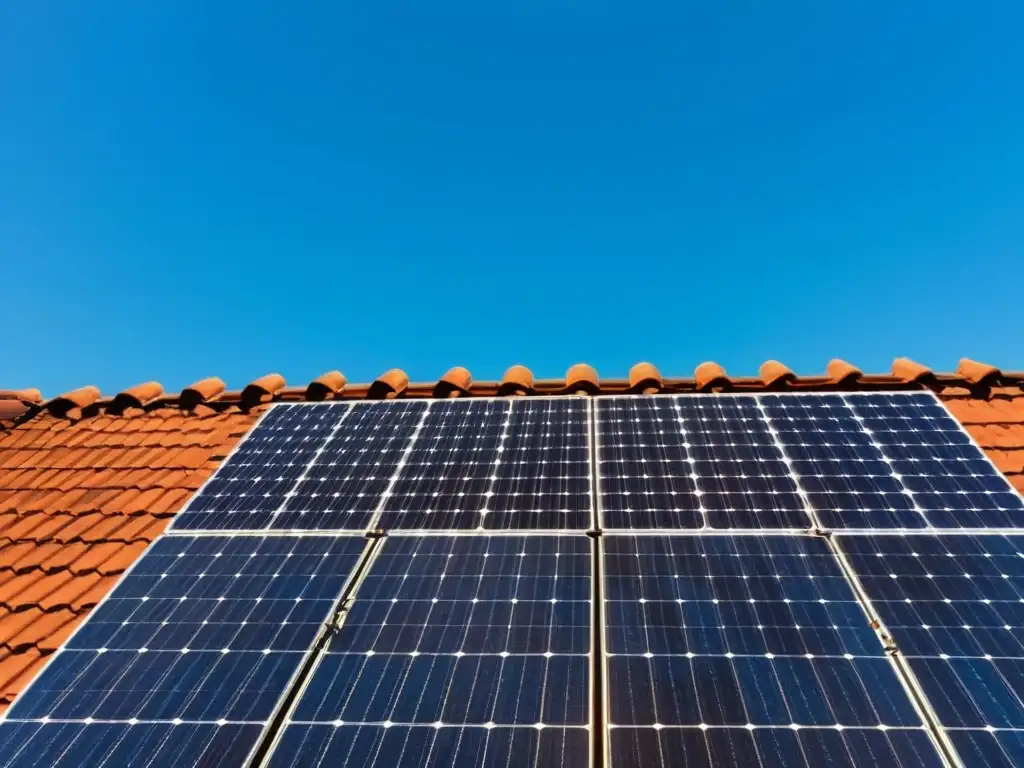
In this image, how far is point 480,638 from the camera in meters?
5.97

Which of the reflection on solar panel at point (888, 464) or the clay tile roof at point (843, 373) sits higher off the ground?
the clay tile roof at point (843, 373)

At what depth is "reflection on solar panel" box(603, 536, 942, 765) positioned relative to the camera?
4945mm

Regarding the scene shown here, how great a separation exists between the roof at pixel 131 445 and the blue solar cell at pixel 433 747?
362cm

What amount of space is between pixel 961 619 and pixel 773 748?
246 centimetres

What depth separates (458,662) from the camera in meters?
5.76

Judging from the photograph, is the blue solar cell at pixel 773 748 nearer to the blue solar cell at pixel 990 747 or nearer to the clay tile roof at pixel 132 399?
the blue solar cell at pixel 990 747

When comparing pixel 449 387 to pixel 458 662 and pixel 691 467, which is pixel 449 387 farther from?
pixel 458 662

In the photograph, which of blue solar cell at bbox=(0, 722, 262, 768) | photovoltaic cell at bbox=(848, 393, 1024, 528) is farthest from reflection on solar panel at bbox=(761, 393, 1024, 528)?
blue solar cell at bbox=(0, 722, 262, 768)

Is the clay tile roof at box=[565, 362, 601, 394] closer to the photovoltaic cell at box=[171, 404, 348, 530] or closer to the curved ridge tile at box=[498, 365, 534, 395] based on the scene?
the curved ridge tile at box=[498, 365, 534, 395]

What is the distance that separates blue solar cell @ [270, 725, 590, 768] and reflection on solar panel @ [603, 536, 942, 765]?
429mm

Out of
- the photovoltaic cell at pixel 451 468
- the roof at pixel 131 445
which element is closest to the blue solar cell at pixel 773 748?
the photovoltaic cell at pixel 451 468

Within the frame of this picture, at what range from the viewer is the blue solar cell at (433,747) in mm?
4887

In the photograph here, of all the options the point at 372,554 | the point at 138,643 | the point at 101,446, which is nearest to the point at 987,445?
the point at 372,554

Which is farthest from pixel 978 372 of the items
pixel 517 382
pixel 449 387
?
pixel 449 387
